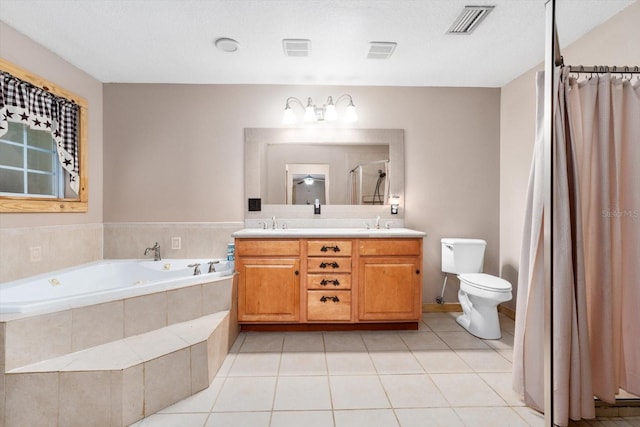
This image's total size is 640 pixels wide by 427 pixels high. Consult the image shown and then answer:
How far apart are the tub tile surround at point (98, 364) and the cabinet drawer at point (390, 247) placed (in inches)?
51.1

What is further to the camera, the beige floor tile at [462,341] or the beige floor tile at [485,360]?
the beige floor tile at [462,341]

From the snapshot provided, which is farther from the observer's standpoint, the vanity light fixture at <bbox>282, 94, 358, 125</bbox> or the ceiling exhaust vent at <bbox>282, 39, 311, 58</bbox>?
the vanity light fixture at <bbox>282, 94, 358, 125</bbox>

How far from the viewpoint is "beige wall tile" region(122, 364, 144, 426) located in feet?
5.01

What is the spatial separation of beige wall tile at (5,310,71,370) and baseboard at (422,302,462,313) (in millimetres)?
2864

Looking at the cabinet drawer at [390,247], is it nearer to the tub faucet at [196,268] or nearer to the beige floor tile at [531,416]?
the beige floor tile at [531,416]

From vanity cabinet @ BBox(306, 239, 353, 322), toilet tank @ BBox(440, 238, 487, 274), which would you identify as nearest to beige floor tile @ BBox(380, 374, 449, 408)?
vanity cabinet @ BBox(306, 239, 353, 322)

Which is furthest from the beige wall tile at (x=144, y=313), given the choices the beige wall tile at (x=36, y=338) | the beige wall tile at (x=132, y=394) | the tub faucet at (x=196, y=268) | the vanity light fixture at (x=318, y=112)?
the vanity light fixture at (x=318, y=112)

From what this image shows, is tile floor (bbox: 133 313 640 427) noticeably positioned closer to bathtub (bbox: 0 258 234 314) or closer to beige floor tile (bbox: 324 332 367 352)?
beige floor tile (bbox: 324 332 367 352)

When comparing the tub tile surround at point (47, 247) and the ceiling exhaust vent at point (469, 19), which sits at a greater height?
the ceiling exhaust vent at point (469, 19)

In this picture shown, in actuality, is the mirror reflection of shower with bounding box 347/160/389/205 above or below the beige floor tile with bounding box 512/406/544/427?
above

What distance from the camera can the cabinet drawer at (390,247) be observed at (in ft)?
8.41

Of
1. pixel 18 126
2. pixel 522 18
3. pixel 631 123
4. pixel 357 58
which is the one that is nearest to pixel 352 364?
pixel 631 123

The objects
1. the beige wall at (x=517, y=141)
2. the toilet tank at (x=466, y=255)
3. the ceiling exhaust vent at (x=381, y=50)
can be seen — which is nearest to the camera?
the beige wall at (x=517, y=141)

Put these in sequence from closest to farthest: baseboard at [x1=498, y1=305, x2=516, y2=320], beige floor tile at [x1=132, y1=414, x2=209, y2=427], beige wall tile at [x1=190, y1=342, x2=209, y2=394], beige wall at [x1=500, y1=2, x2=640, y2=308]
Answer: beige floor tile at [x1=132, y1=414, x2=209, y2=427]
beige wall tile at [x1=190, y1=342, x2=209, y2=394]
beige wall at [x1=500, y1=2, x2=640, y2=308]
baseboard at [x1=498, y1=305, x2=516, y2=320]
